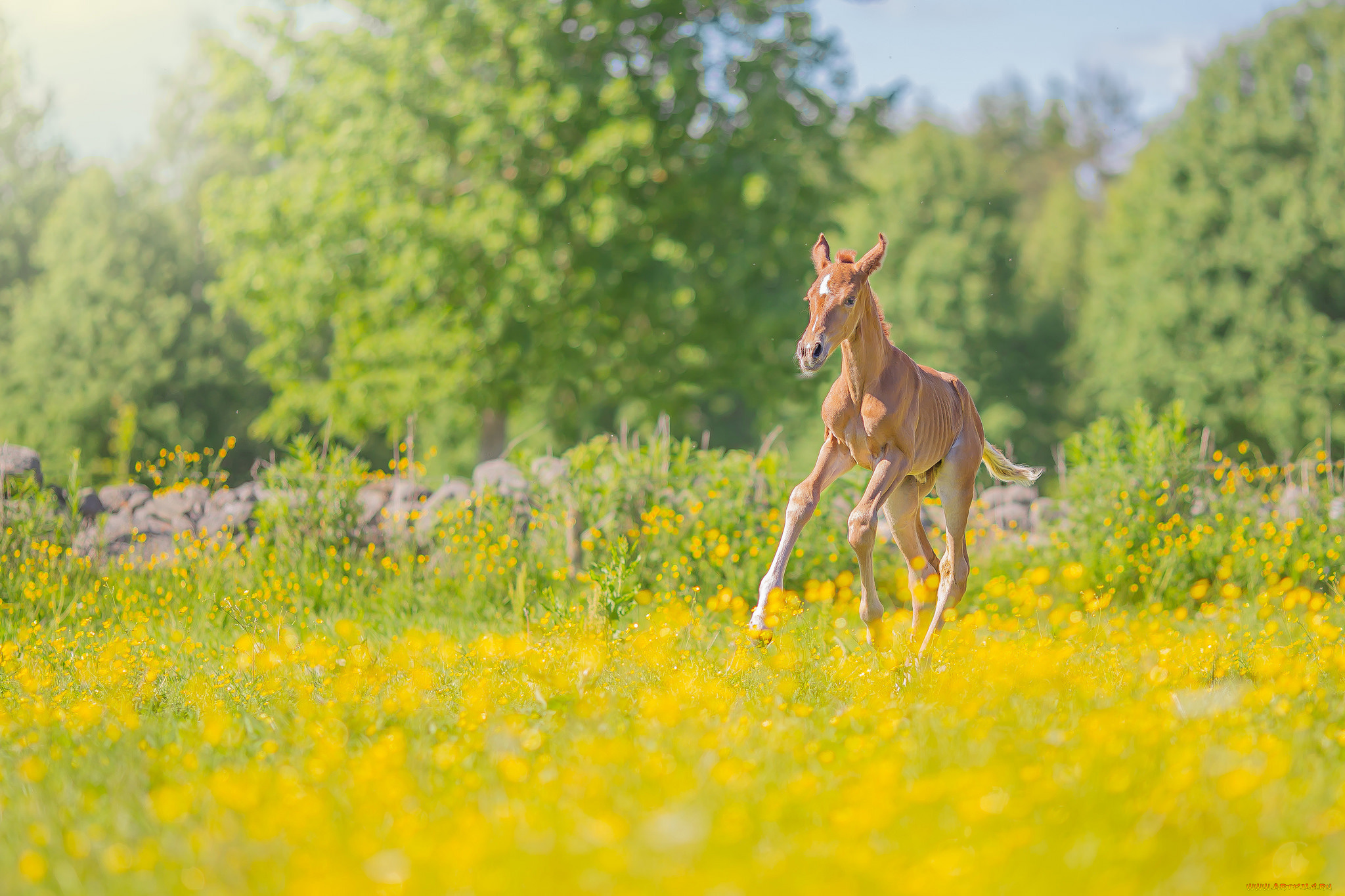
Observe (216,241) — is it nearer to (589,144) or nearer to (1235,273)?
(589,144)

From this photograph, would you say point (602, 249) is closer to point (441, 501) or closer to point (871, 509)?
point (441, 501)

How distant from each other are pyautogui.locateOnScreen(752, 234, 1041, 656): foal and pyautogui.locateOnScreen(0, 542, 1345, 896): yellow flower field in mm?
436

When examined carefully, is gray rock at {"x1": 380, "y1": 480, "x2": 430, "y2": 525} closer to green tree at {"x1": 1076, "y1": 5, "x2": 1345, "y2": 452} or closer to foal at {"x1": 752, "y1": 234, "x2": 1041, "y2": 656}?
foal at {"x1": 752, "y1": 234, "x2": 1041, "y2": 656}

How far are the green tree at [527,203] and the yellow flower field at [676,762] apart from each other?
8896 mm

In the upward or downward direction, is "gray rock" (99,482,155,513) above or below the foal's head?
below

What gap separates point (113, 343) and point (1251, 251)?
24.2m

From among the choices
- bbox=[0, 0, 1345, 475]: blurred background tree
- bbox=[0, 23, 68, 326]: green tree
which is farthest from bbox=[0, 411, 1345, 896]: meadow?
bbox=[0, 23, 68, 326]: green tree

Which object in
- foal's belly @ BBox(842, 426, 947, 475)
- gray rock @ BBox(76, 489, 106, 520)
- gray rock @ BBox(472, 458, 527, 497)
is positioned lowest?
gray rock @ BBox(76, 489, 106, 520)

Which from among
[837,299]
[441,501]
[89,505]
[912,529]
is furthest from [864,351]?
[89,505]

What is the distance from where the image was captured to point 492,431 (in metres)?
16.8

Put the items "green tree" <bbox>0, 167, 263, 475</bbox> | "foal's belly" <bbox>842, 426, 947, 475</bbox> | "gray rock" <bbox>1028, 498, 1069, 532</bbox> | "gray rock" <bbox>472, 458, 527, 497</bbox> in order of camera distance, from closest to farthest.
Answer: "foal's belly" <bbox>842, 426, 947, 475</bbox> < "gray rock" <bbox>472, 458, 527, 497</bbox> < "gray rock" <bbox>1028, 498, 1069, 532</bbox> < "green tree" <bbox>0, 167, 263, 475</bbox>

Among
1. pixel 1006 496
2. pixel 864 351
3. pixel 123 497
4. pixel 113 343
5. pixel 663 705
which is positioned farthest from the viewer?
pixel 113 343

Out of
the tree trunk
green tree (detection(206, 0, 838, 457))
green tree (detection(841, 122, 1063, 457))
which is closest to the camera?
green tree (detection(206, 0, 838, 457))

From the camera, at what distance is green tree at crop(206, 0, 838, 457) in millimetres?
13789
